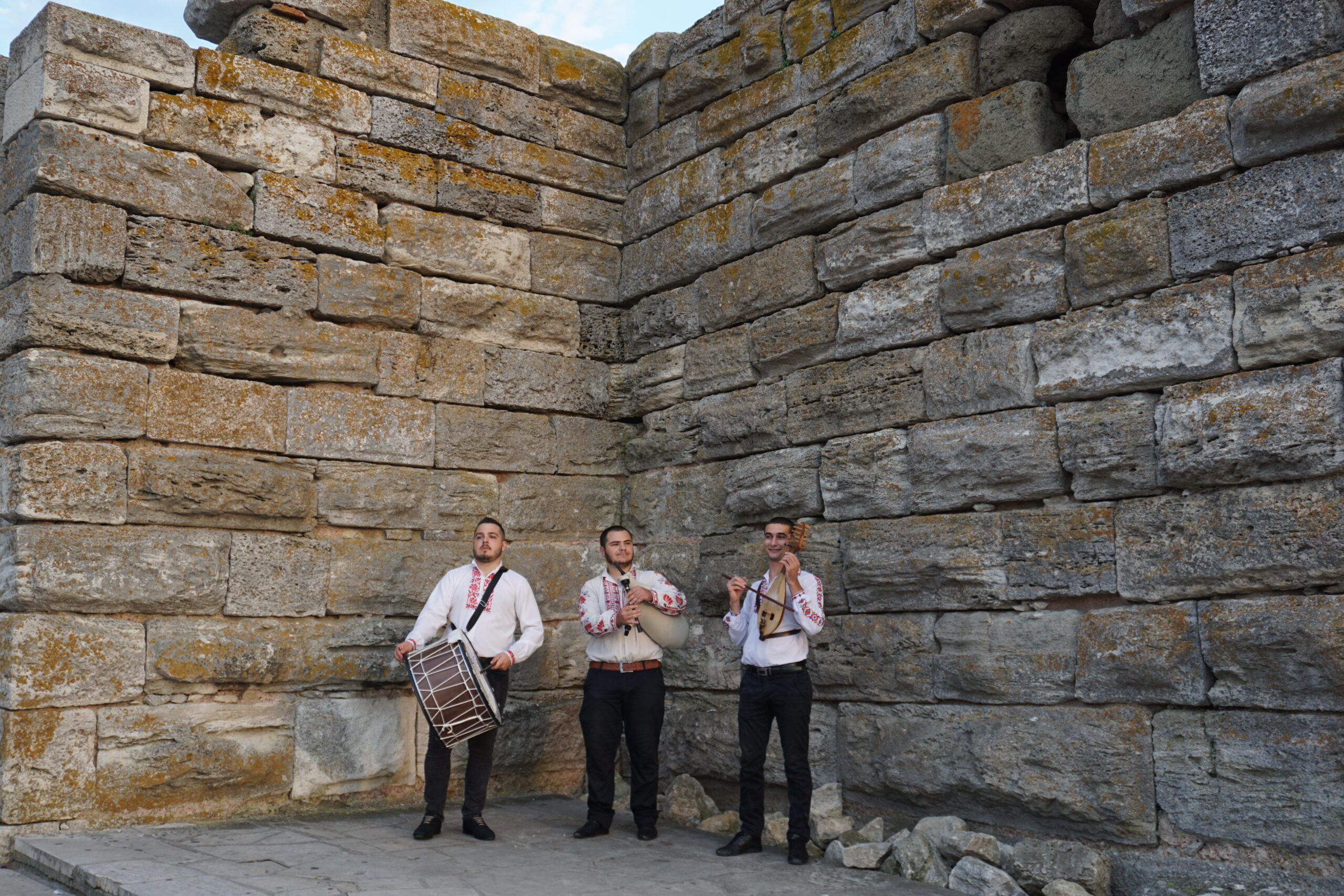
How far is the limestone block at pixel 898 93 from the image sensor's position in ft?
18.0

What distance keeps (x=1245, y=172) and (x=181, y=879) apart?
4.78 metres

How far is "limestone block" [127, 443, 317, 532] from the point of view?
558cm

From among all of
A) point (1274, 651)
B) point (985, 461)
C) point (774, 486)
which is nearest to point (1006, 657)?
point (985, 461)

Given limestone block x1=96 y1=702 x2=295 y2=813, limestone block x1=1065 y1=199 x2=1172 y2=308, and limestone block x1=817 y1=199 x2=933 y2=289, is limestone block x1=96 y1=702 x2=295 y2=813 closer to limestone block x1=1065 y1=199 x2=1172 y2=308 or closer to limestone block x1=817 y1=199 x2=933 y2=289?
limestone block x1=817 y1=199 x2=933 y2=289

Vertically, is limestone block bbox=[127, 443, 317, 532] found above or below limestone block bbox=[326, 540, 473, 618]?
above

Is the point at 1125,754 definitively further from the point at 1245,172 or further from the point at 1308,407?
the point at 1245,172

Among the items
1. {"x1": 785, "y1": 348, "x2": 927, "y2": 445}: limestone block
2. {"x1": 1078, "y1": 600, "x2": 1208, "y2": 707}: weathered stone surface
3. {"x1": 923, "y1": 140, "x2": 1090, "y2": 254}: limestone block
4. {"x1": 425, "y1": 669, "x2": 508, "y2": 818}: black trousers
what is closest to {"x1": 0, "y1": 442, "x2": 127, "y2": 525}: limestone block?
{"x1": 425, "y1": 669, "x2": 508, "y2": 818}: black trousers

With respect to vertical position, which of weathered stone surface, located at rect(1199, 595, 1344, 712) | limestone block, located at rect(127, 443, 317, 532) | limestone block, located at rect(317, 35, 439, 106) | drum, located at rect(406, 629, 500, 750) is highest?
limestone block, located at rect(317, 35, 439, 106)

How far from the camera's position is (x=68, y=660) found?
207 inches

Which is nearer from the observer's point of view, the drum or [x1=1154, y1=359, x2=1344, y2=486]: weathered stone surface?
[x1=1154, y1=359, x2=1344, y2=486]: weathered stone surface

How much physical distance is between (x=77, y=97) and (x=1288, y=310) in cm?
549

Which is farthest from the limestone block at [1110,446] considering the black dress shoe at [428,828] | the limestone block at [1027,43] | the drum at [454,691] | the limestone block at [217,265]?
the limestone block at [217,265]

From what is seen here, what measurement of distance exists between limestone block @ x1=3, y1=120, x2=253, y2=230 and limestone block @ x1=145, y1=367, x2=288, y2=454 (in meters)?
0.85

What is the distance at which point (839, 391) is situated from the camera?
228 inches
